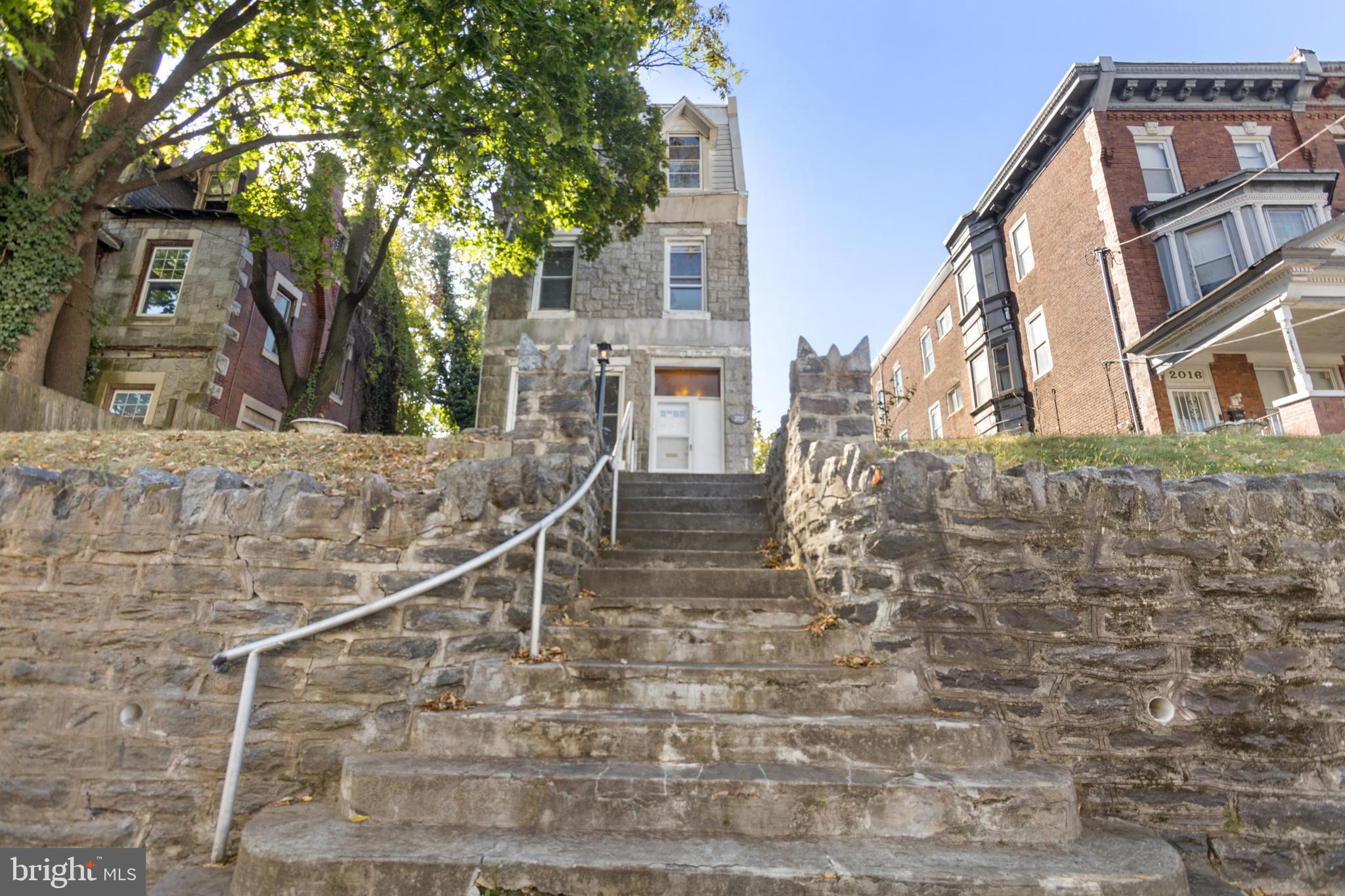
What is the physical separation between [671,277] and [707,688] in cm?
1093

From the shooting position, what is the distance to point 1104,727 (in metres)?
3.16

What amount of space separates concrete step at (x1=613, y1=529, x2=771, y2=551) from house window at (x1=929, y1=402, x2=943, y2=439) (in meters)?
18.4

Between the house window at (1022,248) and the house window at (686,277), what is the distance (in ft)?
33.5

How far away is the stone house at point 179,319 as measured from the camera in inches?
560

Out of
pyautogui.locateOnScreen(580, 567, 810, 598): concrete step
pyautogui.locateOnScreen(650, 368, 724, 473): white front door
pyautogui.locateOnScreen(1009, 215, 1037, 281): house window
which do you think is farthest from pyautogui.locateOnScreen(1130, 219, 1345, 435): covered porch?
pyautogui.locateOnScreen(580, 567, 810, 598): concrete step

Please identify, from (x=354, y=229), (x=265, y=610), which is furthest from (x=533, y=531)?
(x=354, y=229)

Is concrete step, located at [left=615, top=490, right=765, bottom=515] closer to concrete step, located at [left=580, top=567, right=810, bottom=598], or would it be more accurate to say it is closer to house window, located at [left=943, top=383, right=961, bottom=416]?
concrete step, located at [left=580, top=567, right=810, bottom=598]

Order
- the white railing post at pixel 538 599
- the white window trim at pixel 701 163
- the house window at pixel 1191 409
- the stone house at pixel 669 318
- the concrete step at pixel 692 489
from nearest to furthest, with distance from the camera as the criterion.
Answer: the white railing post at pixel 538 599 < the concrete step at pixel 692 489 < the stone house at pixel 669 318 < the house window at pixel 1191 409 < the white window trim at pixel 701 163

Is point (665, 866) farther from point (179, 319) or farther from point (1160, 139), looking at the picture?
point (1160, 139)

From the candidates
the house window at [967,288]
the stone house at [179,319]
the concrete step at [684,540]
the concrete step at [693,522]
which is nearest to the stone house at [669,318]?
the concrete step at [693,522]

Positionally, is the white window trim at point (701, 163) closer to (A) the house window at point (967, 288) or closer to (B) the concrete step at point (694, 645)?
(A) the house window at point (967, 288)

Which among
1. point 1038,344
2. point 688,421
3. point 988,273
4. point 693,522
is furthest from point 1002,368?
point 693,522

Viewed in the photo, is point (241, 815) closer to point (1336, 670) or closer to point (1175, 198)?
point (1336, 670)

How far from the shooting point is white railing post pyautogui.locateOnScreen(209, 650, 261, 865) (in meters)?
2.83
